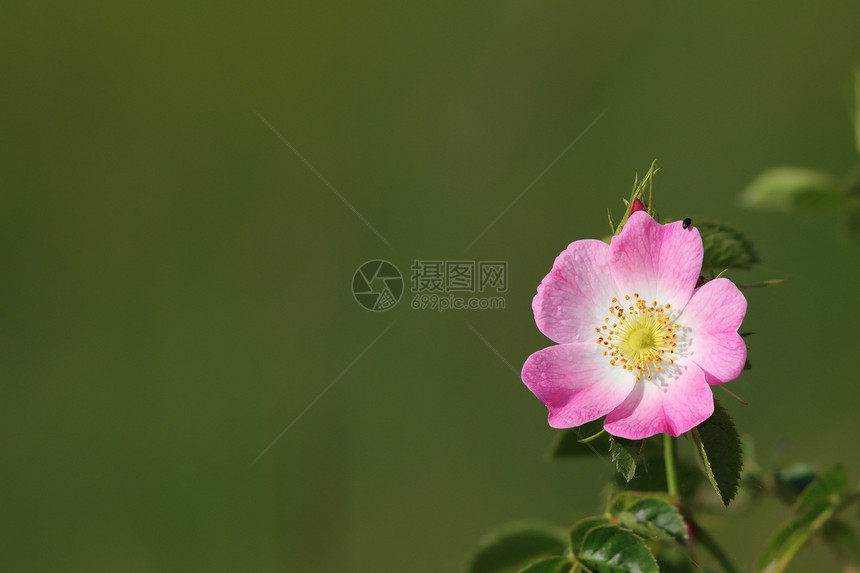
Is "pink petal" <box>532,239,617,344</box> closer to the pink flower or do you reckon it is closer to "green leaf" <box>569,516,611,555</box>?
the pink flower

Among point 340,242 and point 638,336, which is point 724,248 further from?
point 340,242

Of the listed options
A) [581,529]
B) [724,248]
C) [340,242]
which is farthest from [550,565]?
[340,242]

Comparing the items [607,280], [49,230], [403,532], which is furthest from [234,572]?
[607,280]

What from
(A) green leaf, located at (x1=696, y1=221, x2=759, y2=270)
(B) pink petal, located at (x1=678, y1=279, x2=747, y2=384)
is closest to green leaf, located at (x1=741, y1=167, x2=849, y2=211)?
(A) green leaf, located at (x1=696, y1=221, x2=759, y2=270)

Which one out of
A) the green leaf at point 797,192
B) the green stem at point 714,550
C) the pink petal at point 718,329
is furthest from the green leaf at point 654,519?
the green leaf at point 797,192

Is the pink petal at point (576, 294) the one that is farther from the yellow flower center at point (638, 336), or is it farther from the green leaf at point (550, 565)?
the green leaf at point (550, 565)

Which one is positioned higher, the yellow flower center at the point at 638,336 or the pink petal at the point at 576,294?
the pink petal at the point at 576,294

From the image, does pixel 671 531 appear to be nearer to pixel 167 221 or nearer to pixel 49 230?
pixel 167 221
